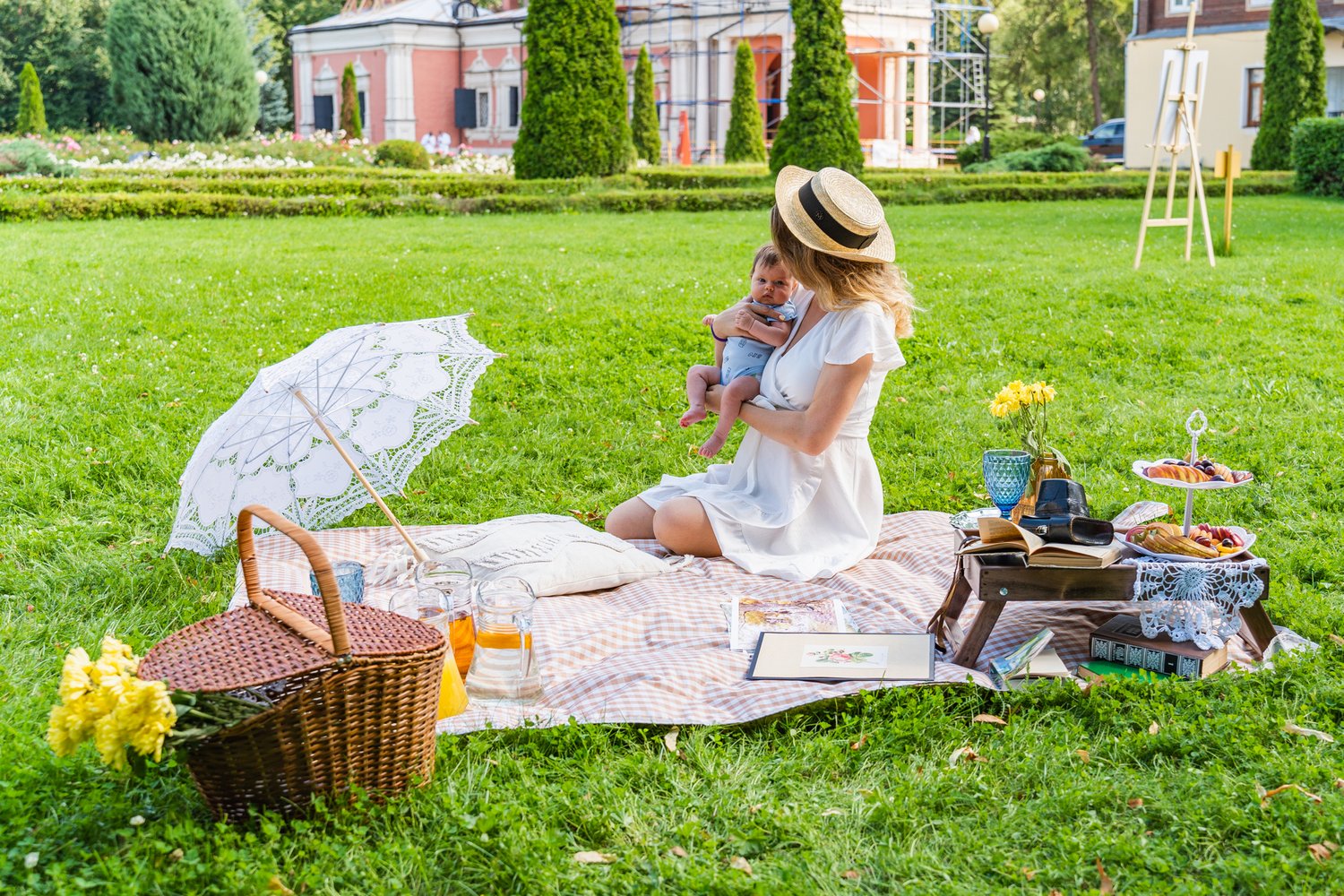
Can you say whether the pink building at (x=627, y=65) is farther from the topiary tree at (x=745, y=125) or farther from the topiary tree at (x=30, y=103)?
the topiary tree at (x=30, y=103)

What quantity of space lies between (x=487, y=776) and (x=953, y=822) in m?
1.13

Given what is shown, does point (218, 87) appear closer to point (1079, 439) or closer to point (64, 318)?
point (64, 318)

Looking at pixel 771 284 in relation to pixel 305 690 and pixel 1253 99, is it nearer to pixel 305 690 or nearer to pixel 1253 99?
pixel 305 690

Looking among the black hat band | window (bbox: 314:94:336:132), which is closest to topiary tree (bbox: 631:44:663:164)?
window (bbox: 314:94:336:132)

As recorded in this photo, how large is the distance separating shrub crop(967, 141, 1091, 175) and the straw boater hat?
2110cm

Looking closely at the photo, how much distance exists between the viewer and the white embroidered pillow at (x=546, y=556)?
433 cm

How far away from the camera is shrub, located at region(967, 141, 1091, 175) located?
79.7ft

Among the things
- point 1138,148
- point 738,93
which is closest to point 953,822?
point 738,93

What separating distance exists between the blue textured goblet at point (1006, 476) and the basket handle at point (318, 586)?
2172mm

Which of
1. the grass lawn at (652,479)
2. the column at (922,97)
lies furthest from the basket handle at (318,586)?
the column at (922,97)

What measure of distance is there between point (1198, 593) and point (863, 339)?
1286 millimetres

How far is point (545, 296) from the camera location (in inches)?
359

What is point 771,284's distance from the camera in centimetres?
445

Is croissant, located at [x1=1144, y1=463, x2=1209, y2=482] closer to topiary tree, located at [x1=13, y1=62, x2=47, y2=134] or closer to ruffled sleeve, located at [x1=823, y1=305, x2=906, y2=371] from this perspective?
ruffled sleeve, located at [x1=823, y1=305, x2=906, y2=371]
